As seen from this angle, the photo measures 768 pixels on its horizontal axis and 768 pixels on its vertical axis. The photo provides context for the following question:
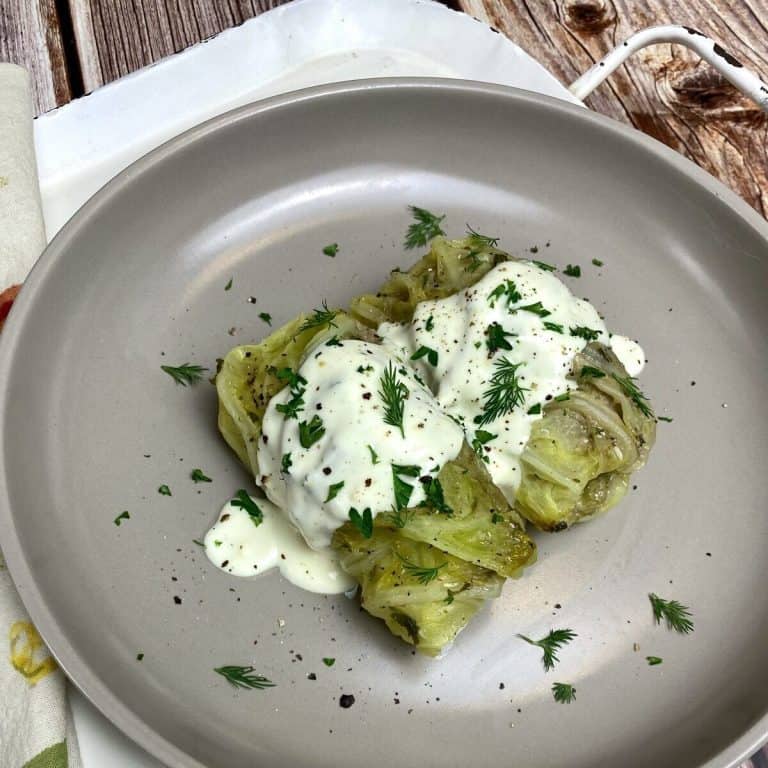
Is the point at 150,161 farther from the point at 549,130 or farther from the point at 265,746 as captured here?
the point at 265,746

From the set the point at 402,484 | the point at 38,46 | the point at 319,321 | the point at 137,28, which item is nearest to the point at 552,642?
the point at 402,484

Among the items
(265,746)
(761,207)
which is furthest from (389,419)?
(761,207)

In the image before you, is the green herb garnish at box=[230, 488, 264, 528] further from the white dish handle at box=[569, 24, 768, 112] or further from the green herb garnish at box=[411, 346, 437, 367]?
the white dish handle at box=[569, 24, 768, 112]

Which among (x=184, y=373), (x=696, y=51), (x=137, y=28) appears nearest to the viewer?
(x=184, y=373)

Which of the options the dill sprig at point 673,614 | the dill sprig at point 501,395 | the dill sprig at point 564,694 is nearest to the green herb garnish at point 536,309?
the dill sprig at point 501,395

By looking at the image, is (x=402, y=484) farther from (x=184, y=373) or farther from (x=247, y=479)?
(x=184, y=373)

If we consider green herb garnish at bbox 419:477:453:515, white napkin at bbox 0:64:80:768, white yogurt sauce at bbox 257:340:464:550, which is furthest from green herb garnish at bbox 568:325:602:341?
white napkin at bbox 0:64:80:768
